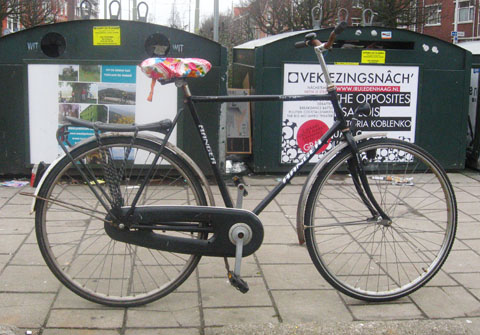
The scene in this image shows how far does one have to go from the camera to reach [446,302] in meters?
3.51

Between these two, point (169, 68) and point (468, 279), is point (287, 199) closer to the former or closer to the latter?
point (468, 279)

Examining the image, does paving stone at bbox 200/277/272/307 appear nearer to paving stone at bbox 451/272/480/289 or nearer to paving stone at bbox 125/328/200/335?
paving stone at bbox 125/328/200/335

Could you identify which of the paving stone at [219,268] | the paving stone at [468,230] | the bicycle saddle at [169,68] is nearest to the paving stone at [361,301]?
the paving stone at [219,268]

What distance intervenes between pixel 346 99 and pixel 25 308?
14.1ft

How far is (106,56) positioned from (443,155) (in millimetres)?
3814

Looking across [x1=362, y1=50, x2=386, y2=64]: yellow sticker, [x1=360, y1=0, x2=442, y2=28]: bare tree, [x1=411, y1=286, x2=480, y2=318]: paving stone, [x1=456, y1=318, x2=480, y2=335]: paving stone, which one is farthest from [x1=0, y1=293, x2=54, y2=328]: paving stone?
[x1=360, y1=0, x2=442, y2=28]: bare tree

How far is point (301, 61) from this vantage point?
6508 millimetres

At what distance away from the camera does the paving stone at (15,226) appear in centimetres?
468

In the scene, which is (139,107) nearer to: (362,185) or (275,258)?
(275,258)

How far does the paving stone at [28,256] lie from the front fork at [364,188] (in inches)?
81.5

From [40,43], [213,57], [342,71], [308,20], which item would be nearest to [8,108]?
[40,43]

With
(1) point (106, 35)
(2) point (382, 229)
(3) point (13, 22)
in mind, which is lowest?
(2) point (382, 229)

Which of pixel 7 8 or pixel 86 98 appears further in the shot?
pixel 7 8

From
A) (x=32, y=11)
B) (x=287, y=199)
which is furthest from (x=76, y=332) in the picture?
(x=32, y=11)
